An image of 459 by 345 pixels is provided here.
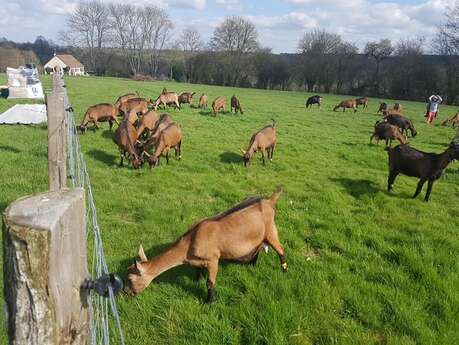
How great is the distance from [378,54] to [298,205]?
64.4 m

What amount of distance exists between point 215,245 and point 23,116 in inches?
540

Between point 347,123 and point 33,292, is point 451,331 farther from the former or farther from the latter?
point 347,123

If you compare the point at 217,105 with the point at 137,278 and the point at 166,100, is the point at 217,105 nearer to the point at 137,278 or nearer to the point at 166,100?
the point at 166,100

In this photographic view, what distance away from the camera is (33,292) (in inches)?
51.4

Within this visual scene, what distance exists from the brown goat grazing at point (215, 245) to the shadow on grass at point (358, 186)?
3988mm

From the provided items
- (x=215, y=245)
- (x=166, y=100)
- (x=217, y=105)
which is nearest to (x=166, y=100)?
(x=166, y=100)

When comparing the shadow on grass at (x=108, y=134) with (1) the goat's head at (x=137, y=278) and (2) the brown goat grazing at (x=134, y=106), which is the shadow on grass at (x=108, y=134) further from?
(1) the goat's head at (x=137, y=278)

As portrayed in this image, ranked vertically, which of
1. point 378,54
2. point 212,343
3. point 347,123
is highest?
point 378,54

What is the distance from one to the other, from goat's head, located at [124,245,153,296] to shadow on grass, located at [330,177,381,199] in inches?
213

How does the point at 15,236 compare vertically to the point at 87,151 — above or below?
above

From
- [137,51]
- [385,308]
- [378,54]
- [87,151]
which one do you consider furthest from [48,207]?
[137,51]

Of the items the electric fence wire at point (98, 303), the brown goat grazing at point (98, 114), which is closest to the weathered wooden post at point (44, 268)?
the electric fence wire at point (98, 303)

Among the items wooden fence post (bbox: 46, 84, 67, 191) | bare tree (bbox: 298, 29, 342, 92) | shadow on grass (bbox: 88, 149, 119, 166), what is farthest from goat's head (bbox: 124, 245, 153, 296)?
bare tree (bbox: 298, 29, 342, 92)

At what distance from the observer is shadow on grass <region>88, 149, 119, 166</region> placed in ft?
33.1
